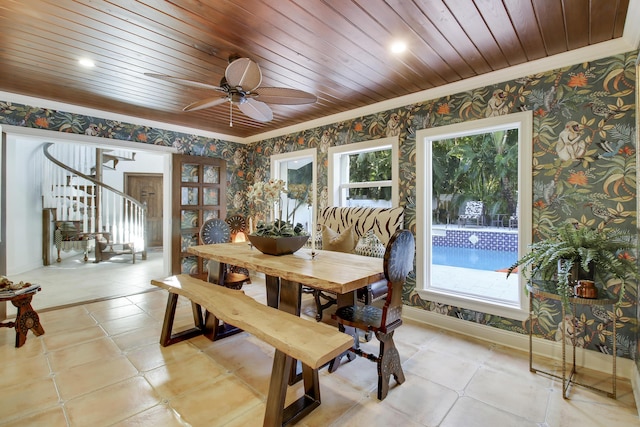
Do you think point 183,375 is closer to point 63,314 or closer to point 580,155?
point 63,314

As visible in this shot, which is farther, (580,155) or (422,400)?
(580,155)

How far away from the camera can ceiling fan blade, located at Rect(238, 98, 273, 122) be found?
8.52 ft

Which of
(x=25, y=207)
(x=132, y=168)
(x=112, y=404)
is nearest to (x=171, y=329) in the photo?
(x=112, y=404)

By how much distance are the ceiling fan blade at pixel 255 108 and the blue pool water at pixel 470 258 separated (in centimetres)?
232

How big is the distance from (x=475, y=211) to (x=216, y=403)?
293 centimetres

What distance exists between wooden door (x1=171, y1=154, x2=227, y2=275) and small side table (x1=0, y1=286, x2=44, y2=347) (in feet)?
6.22

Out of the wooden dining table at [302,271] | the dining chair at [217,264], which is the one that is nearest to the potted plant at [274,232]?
the wooden dining table at [302,271]

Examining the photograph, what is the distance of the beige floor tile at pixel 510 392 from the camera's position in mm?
1832

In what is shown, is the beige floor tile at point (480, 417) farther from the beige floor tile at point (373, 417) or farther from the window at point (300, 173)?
the window at point (300, 173)

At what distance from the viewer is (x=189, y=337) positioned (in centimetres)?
279

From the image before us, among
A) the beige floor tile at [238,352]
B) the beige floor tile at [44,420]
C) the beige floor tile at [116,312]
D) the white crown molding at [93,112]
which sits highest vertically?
the white crown molding at [93,112]

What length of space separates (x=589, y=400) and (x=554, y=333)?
2.06 ft

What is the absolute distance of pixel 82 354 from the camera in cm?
248

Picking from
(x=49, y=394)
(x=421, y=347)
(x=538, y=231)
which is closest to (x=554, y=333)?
(x=538, y=231)
